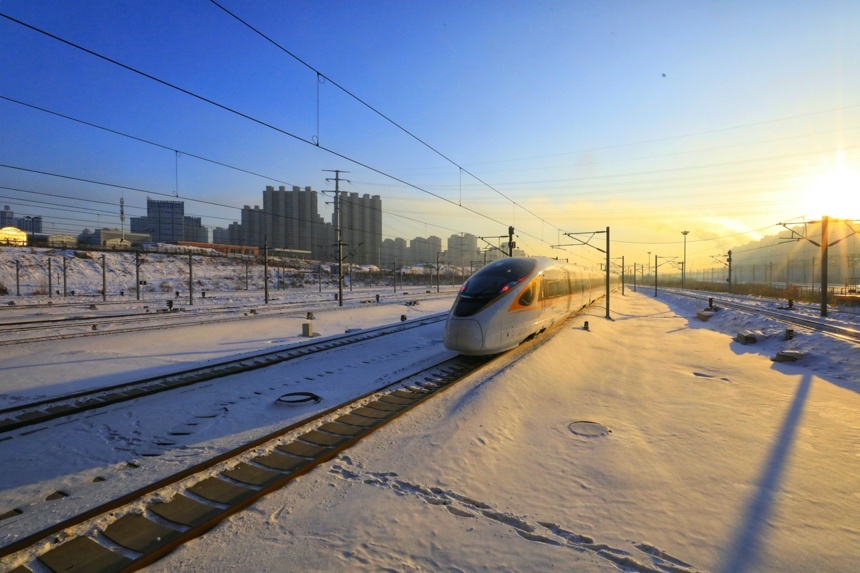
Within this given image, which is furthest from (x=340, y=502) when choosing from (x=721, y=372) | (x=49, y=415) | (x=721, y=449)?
(x=721, y=372)

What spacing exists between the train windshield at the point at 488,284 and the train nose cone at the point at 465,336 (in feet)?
1.01

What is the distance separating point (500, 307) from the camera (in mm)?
12445

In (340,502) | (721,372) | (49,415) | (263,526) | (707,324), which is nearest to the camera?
(263,526)

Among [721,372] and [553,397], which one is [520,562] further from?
[721,372]

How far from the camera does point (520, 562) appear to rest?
393 cm

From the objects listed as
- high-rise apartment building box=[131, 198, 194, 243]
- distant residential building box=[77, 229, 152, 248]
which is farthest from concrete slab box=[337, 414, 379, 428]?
distant residential building box=[77, 229, 152, 248]

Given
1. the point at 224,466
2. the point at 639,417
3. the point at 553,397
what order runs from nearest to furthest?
the point at 224,466 → the point at 639,417 → the point at 553,397

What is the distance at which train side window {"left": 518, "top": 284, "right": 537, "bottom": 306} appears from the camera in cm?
1337

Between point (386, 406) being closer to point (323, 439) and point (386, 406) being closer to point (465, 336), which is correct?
point (323, 439)

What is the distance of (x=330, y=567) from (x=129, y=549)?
6.32ft

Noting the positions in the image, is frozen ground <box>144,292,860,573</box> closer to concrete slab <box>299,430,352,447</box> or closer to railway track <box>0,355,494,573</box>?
railway track <box>0,355,494,573</box>

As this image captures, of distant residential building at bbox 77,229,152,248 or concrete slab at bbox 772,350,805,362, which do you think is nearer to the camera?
concrete slab at bbox 772,350,805,362

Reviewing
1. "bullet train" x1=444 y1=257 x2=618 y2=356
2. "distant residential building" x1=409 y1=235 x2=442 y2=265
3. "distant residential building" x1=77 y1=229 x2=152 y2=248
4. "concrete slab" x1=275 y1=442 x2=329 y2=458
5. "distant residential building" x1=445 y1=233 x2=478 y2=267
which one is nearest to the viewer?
"concrete slab" x1=275 y1=442 x2=329 y2=458

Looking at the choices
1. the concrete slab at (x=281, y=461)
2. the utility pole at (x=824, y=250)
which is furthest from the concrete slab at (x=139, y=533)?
the utility pole at (x=824, y=250)
